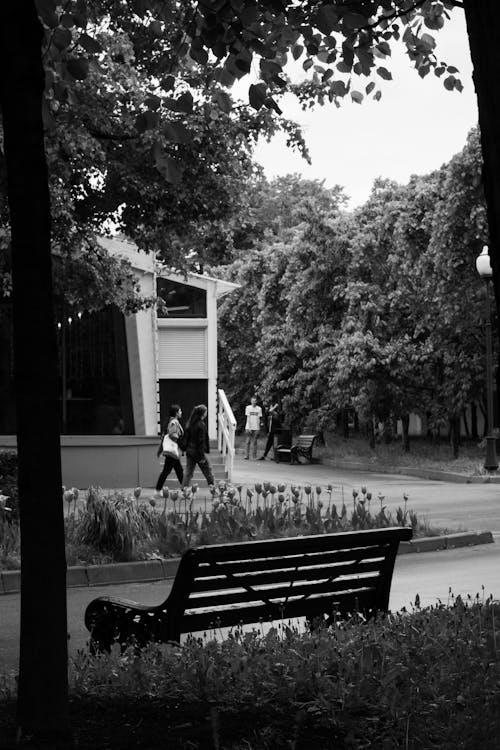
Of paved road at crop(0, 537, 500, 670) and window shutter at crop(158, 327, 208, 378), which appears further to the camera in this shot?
window shutter at crop(158, 327, 208, 378)

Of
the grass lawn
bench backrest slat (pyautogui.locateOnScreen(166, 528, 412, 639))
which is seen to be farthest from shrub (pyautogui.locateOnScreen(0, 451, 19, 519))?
the grass lawn

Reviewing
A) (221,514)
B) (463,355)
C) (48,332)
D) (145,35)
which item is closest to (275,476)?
(463,355)

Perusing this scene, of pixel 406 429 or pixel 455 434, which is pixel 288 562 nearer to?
pixel 455 434

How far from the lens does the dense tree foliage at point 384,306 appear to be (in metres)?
32.8

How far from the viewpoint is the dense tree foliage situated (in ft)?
108

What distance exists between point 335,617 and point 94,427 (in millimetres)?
21372

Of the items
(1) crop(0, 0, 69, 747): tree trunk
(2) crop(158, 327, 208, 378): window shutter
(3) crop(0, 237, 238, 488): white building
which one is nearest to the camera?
(1) crop(0, 0, 69, 747): tree trunk

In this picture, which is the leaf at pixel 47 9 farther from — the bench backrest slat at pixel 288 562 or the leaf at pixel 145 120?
the bench backrest slat at pixel 288 562

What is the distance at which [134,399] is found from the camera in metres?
29.3

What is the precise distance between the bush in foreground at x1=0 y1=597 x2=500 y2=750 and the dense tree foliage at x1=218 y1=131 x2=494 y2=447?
25.4 meters

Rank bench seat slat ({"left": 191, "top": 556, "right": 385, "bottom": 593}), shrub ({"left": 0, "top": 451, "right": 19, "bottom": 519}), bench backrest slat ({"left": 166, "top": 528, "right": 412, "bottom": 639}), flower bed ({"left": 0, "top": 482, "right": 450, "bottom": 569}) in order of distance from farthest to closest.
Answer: shrub ({"left": 0, "top": 451, "right": 19, "bottom": 519}) → flower bed ({"left": 0, "top": 482, "right": 450, "bottom": 569}) → bench seat slat ({"left": 191, "top": 556, "right": 385, "bottom": 593}) → bench backrest slat ({"left": 166, "top": 528, "right": 412, "bottom": 639})

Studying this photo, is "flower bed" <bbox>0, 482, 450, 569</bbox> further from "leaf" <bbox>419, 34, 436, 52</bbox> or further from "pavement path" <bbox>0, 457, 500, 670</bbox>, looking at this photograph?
"leaf" <bbox>419, 34, 436, 52</bbox>

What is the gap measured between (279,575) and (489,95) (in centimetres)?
365

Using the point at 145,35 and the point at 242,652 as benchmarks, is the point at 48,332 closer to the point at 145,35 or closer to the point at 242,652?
the point at 242,652
